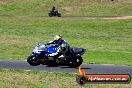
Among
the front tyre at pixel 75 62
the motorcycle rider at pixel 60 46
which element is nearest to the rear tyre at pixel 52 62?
the motorcycle rider at pixel 60 46

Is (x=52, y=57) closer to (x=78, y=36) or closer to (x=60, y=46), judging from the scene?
(x=60, y=46)

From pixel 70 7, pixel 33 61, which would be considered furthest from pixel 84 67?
pixel 70 7

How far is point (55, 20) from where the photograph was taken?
56250mm

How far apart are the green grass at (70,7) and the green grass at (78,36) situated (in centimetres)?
1264

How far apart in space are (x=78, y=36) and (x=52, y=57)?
1918 centimetres

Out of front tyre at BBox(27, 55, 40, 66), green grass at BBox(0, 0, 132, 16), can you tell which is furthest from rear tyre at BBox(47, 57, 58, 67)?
green grass at BBox(0, 0, 132, 16)

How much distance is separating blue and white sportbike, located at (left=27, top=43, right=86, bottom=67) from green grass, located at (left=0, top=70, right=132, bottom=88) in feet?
7.79

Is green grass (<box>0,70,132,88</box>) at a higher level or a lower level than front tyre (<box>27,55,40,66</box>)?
higher

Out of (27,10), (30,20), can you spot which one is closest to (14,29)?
(30,20)

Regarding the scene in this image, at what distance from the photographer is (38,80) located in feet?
63.7

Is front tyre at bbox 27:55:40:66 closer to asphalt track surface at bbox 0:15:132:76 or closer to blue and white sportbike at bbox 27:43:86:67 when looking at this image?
blue and white sportbike at bbox 27:43:86:67

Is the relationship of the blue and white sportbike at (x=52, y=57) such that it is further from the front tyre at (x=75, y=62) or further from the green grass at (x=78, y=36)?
the green grass at (x=78, y=36)

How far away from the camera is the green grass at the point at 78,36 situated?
30281 mm

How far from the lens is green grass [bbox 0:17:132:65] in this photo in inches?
1192
